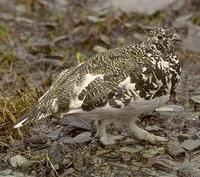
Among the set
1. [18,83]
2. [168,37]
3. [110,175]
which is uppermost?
[168,37]

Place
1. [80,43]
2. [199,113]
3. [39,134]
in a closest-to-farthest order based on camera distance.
Result: [39,134]
[199,113]
[80,43]

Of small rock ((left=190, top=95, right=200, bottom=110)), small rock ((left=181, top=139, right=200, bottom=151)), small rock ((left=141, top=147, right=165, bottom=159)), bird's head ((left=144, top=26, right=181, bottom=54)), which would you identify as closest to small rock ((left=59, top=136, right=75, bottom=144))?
small rock ((left=141, top=147, right=165, bottom=159))

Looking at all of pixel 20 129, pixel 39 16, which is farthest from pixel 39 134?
pixel 39 16

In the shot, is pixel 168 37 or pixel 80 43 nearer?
pixel 168 37

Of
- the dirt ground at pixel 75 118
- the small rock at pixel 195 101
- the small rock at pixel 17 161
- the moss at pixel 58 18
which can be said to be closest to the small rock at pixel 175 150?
the dirt ground at pixel 75 118

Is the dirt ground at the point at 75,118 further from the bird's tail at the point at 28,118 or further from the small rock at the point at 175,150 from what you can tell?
the bird's tail at the point at 28,118

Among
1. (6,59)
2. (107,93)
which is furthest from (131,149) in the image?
(6,59)

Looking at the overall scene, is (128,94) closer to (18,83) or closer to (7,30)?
(18,83)

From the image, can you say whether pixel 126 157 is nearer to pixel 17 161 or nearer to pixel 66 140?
pixel 66 140

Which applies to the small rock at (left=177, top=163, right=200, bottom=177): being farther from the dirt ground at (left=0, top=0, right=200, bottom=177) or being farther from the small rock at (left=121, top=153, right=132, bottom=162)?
the small rock at (left=121, top=153, right=132, bottom=162)
